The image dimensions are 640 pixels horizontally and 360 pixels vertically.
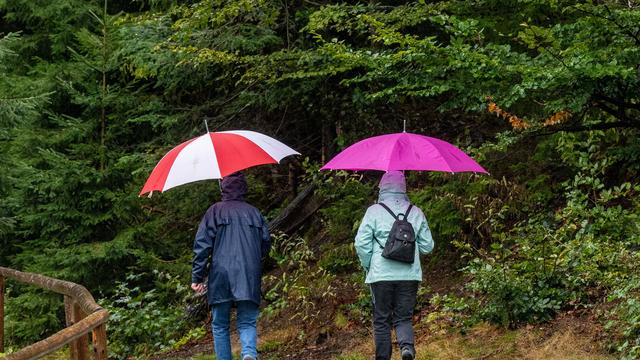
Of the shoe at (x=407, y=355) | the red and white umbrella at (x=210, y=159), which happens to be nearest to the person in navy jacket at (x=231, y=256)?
the red and white umbrella at (x=210, y=159)

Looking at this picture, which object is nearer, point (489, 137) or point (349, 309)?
point (349, 309)

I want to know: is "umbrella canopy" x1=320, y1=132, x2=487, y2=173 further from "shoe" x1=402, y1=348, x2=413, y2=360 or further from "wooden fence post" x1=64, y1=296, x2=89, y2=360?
"wooden fence post" x1=64, y1=296, x2=89, y2=360

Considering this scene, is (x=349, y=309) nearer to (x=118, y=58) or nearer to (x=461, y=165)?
(x=461, y=165)

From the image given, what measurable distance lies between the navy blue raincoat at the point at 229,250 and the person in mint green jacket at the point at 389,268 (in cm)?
95

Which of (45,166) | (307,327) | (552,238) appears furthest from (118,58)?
(552,238)

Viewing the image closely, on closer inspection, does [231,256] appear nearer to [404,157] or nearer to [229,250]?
[229,250]

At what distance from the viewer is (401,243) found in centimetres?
605

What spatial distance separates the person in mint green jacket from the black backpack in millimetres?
69

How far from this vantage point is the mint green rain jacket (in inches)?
241

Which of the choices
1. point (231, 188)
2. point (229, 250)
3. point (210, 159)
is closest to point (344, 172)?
point (231, 188)

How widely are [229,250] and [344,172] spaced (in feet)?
15.4

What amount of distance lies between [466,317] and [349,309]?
70.0 inches

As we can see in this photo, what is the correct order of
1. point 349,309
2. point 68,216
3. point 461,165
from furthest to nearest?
point 68,216 → point 349,309 → point 461,165

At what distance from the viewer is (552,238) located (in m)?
7.98
